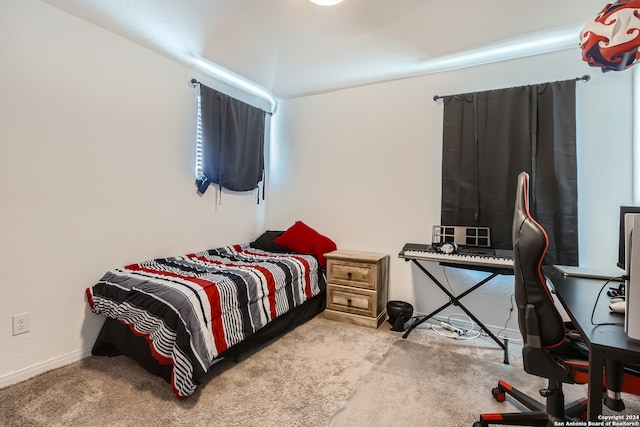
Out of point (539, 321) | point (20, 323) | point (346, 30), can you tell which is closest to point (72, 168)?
point (20, 323)

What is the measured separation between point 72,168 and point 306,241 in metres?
2.10

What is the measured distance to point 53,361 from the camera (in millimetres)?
2215

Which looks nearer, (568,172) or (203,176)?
(568,172)

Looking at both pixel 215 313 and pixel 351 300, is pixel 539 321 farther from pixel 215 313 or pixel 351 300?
pixel 351 300

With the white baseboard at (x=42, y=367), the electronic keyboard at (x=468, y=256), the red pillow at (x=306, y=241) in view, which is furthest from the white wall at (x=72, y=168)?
the electronic keyboard at (x=468, y=256)

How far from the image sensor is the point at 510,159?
2.80 meters

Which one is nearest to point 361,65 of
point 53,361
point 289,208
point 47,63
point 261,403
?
point 289,208

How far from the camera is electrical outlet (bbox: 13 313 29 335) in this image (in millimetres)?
2053

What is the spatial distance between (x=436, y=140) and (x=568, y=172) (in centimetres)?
109

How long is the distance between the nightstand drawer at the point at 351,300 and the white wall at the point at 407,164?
1.45 feet

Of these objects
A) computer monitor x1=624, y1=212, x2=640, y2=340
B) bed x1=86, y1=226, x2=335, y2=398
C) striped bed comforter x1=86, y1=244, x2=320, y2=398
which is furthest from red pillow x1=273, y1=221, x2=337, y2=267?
computer monitor x1=624, y1=212, x2=640, y2=340

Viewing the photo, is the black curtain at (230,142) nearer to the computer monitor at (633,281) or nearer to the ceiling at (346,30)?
the ceiling at (346,30)

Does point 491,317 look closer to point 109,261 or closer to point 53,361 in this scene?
point 109,261

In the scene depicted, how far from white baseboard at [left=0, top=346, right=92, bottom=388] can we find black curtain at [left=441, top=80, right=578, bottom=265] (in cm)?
313
